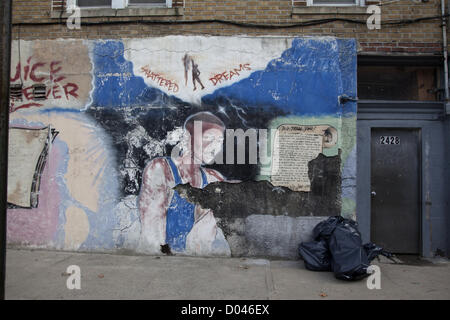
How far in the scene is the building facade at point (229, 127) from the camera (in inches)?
224

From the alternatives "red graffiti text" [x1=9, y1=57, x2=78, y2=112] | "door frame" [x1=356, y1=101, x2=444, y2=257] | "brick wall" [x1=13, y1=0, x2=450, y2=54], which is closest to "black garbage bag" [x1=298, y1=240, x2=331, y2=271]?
"door frame" [x1=356, y1=101, x2=444, y2=257]

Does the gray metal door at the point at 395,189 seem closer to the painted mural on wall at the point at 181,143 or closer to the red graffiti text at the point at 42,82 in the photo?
the painted mural on wall at the point at 181,143

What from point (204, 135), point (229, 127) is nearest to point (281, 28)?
point (229, 127)

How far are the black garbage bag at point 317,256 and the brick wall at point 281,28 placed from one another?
3.40 meters

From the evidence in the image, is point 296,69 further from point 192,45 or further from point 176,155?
point 176,155

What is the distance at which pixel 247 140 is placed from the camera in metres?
5.77

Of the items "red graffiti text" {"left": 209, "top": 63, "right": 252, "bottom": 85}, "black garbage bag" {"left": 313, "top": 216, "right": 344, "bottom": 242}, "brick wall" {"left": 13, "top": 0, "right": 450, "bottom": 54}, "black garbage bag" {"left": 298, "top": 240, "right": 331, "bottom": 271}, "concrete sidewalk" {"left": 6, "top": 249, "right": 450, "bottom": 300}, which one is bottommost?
"concrete sidewalk" {"left": 6, "top": 249, "right": 450, "bottom": 300}

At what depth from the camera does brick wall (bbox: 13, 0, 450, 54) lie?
5.76m

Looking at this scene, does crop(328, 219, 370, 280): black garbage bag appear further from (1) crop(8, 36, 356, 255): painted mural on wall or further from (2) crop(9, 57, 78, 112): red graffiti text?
(2) crop(9, 57, 78, 112): red graffiti text

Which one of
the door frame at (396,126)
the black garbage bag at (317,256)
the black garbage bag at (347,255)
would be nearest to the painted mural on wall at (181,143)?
the door frame at (396,126)

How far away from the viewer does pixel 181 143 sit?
5.83m

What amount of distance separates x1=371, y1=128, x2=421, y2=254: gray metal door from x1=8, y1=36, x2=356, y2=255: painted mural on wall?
0.68 m

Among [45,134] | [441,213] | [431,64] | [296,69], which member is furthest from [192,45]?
[441,213]

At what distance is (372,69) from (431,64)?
3.19 feet
